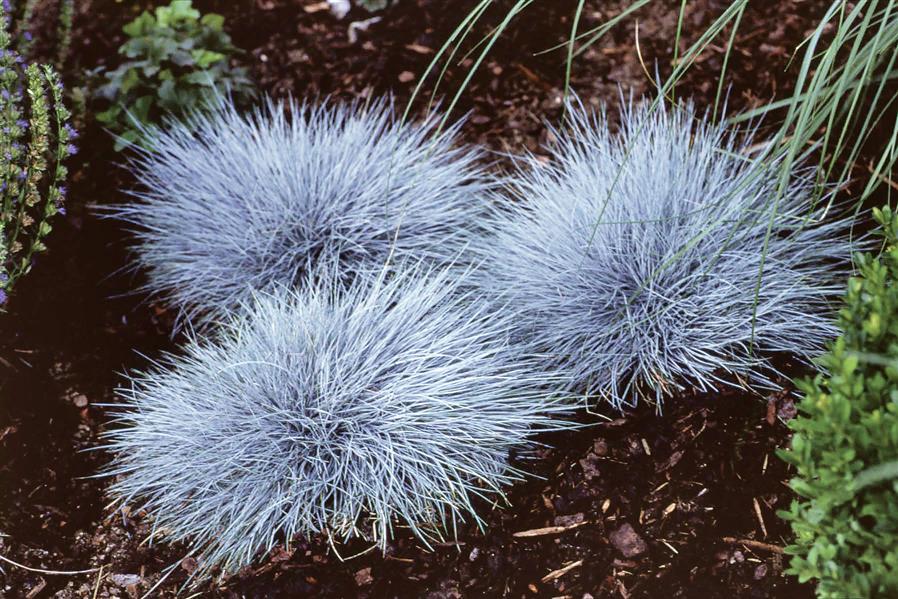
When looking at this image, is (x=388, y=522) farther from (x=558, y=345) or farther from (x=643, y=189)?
(x=643, y=189)

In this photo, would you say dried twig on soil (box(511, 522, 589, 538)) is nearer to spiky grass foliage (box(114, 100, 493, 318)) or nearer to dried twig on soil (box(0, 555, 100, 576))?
spiky grass foliage (box(114, 100, 493, 318))

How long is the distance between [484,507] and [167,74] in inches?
81.8

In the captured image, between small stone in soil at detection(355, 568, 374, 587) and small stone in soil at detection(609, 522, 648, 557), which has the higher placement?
small stone in soil at detection(609, 522, 648, 557)

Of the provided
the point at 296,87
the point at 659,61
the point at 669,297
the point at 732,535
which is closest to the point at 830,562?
the point at 732,535

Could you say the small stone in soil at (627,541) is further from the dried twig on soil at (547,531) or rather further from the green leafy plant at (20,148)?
the green leafy plant at (20,148)

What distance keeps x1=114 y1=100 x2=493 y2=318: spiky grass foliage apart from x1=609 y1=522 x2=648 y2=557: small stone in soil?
1027 mm

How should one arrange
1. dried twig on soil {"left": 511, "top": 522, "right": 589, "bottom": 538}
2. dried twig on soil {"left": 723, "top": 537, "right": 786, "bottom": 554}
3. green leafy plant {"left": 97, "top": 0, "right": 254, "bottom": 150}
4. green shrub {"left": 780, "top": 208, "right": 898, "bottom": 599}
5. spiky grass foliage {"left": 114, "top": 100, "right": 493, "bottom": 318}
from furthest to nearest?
1. green leafy plant {"left": 97, "top": 0, "right": 254, "bottom": 150}
2. spiky grass foliage {"left": 114, "top": 100, "right": 493, "bottom": 318}
3. dried twig on soil {"left": 511, "top": 522, "right": 589, "bottom": 538}
4. dried twig on soil {"left": 723, "top": 537, "right": 786, "bottom": 554}
5. green shrub {"left": 780, "top": 208, "right": 898, "bottom": 599}

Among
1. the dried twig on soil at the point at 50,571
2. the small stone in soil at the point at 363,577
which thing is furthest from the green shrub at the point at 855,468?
the dried twig on soil at the point at 50,571

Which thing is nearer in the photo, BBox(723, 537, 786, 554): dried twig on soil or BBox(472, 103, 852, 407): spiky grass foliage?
BBox(723, 537, 786, 554): dried twig on soil

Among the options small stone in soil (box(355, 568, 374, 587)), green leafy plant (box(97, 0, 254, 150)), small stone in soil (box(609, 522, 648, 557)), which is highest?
green leafy plant (box(97, 0, 254, 150))

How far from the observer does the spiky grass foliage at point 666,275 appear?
2512mm

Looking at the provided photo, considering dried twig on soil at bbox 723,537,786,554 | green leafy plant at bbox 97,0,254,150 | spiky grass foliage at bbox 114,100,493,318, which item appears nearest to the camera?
dried twig on soil at bbox 723,537,786,554

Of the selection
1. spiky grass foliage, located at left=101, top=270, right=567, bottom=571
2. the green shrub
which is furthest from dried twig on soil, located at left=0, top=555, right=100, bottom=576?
the green shrub

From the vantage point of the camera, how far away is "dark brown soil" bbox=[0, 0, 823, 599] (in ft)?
7.34
